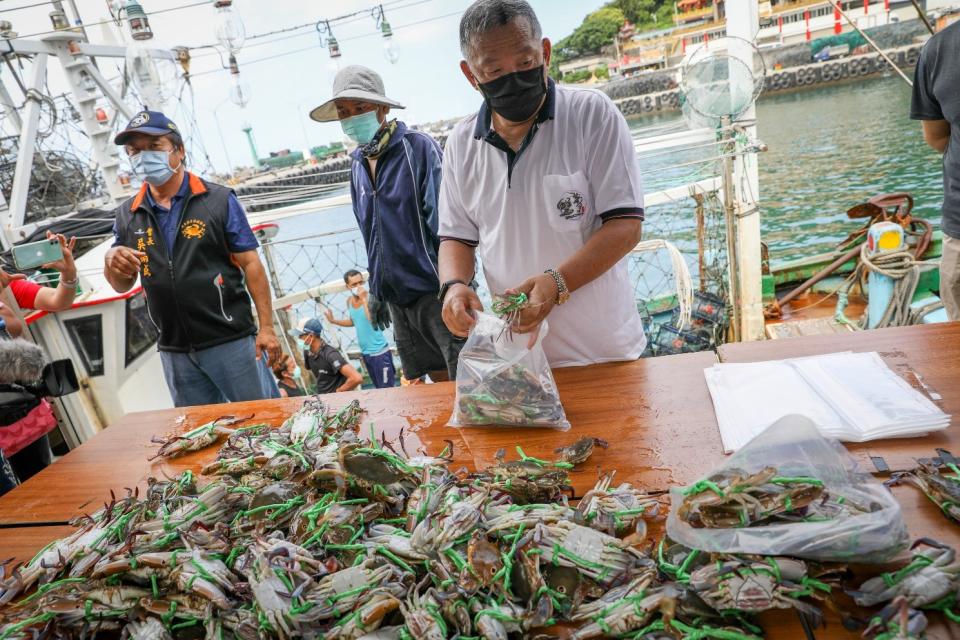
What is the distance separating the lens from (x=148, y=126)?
297 cm

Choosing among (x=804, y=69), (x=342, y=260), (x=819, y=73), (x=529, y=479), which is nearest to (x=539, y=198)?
(x=529, y=479)

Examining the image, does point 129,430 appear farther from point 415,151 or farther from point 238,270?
point 415,151

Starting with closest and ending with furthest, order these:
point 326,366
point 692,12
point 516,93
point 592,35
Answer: point 516,93 < point 326,366 < point 592,35 < point 692,12

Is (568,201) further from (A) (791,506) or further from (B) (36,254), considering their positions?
(B) (36,254)

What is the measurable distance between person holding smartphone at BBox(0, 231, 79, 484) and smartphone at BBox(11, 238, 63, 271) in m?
0.06

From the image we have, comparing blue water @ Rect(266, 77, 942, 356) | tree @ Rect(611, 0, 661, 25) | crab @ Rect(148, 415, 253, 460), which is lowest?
blue water @ Rect(266, 77, 942, 356)

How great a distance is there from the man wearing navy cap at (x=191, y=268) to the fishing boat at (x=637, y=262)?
1623mm

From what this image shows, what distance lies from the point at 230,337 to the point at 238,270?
0.38 meters

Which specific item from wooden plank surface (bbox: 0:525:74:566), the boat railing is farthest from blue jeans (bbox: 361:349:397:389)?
wooden plank surface (bbox: 0:525:74:566)

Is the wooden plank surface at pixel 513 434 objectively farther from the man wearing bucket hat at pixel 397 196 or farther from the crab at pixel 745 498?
the man wearing bucket hat at pixel 397 196

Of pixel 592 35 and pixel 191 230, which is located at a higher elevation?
pixel 592 35

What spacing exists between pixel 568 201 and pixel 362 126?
1.46 meters

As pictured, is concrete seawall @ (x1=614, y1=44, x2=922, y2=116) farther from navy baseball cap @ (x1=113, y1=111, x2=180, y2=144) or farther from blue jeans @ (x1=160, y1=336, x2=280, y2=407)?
blue jeans @ (x1=160, y1=336, x2=280, y2=407)

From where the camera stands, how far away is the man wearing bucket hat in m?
2.90
